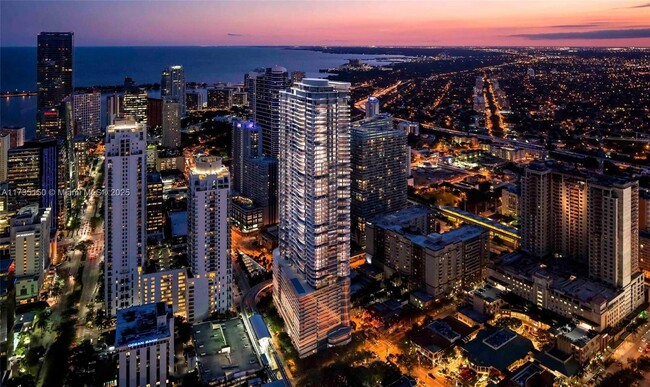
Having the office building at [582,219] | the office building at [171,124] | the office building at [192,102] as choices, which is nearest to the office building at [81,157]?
the office building at [171,124]

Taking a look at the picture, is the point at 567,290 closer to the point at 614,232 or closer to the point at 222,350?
the point at 614,232

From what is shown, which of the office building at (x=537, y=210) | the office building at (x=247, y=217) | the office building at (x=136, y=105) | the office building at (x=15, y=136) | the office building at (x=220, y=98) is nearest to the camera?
the office building at (x=537, y=210)

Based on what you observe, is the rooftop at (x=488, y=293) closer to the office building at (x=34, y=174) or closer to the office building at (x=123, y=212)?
the office building at (x=123, y=212)

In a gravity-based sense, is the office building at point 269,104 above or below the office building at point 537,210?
above

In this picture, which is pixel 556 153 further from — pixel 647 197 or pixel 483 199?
pixel 647 197

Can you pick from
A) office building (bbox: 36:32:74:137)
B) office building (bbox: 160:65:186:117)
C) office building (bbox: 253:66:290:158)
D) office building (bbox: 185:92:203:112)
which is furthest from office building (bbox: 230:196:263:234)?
office building (bbox: 185:92:203:112)

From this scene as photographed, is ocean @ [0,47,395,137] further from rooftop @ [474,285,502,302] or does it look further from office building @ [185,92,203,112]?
rooftop @ [474,285,502,302]
